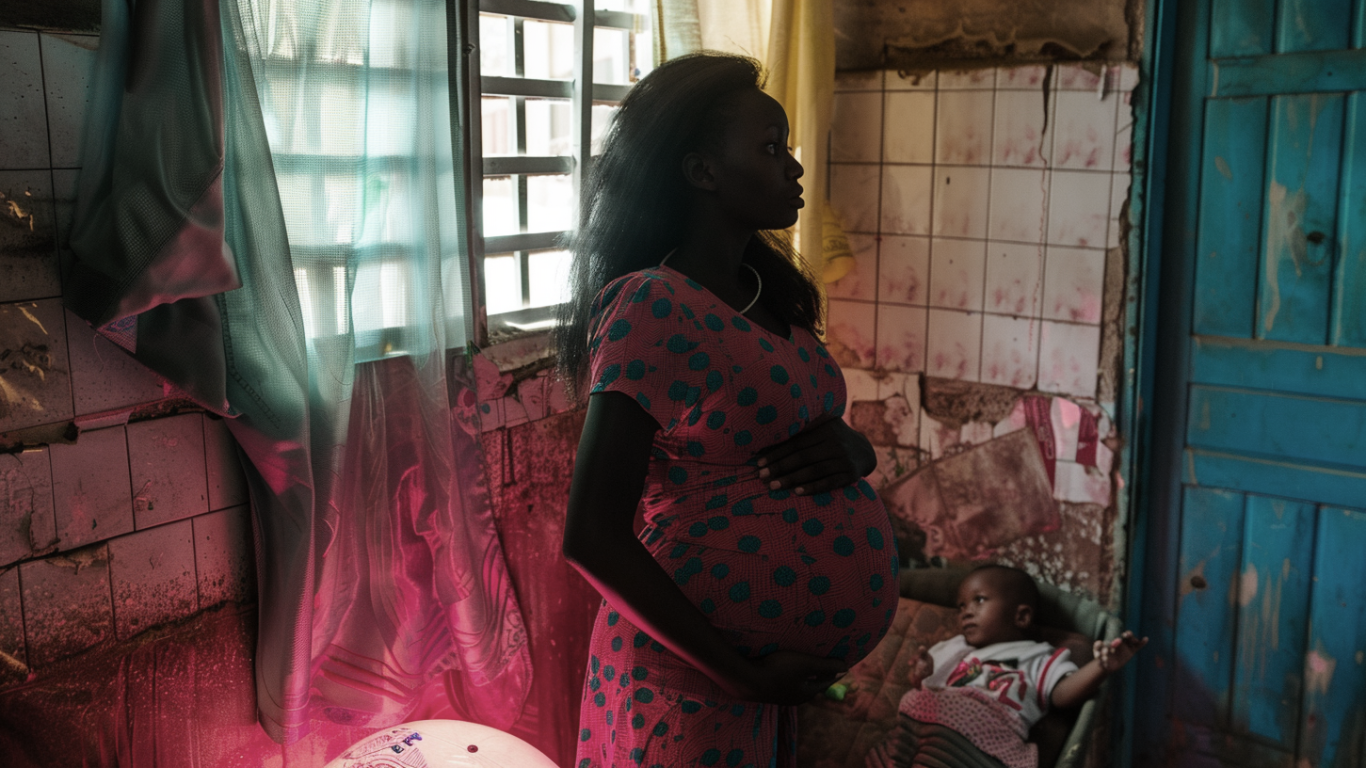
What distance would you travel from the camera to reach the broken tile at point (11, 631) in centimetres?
137

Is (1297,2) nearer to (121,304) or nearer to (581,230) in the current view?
(581,230)

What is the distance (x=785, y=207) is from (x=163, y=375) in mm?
916

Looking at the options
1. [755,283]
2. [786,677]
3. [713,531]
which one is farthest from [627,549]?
[755,283]

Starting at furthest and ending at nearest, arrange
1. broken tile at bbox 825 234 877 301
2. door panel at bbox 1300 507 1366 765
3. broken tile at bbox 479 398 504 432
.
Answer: broken tile at bbox 825 234 877 301, door panel at bbox 1300 507 1366 765, broken tile at bbox 479 398 504 432

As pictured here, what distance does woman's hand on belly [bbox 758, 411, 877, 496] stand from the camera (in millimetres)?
1214

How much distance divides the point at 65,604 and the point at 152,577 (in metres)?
0.13

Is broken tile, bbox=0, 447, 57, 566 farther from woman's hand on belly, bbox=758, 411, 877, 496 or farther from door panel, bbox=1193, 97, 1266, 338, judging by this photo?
door panel, bbox=1193, 97, 1266, 338

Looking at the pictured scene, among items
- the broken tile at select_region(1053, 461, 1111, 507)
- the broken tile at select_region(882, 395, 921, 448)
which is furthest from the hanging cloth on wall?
the broken tile at select_region(1053, 461, 1111, 507)

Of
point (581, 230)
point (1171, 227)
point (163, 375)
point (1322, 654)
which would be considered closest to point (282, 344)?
point (163, 375)

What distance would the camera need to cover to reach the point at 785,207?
1.30 metres

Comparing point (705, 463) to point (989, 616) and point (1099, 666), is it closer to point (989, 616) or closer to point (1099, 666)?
point (1099, 666)

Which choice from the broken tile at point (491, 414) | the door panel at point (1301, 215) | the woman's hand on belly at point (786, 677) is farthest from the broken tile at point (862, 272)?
the woman's hand on belly at point (786, 677)

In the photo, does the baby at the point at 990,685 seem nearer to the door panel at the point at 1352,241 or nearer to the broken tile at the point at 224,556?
the door panel at the point at 1352,241

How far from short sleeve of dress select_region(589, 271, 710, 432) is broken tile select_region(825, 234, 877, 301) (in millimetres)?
2003
